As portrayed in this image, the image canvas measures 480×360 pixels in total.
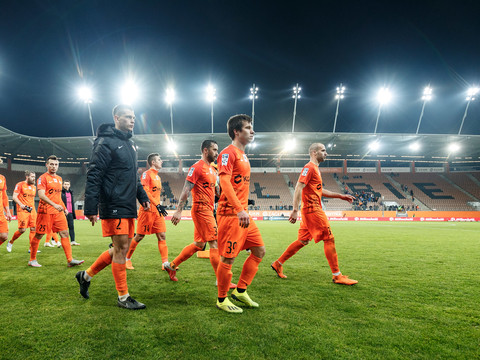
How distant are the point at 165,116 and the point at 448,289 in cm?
3453

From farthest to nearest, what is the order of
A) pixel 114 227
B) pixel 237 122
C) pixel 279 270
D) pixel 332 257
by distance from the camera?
pixel 279 270 → pixel 332 257 → pixel 237 122 → pixel 114 227

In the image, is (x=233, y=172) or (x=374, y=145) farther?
(x=374, y=145)

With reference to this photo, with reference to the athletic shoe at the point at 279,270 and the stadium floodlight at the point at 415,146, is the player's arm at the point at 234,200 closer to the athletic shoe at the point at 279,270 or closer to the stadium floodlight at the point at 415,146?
the athletic shoe at the point at 279,270

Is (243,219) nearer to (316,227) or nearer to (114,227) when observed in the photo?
(114,227)

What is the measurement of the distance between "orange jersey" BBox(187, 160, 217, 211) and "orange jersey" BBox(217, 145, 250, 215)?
1.30m

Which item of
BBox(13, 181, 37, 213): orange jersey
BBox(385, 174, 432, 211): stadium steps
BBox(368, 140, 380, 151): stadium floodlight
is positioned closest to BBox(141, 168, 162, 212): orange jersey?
BBox(13, 181, 37, 213): orange jersey

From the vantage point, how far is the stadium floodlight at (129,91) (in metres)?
28.5

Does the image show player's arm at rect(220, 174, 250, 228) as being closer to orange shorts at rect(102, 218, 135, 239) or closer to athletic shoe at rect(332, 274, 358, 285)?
orange shorts at rect(102, 218, 135, 239)

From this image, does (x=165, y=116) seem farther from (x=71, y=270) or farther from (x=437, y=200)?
(x=437, y=200)

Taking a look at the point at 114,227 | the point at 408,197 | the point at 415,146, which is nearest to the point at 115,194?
the point at 114,227

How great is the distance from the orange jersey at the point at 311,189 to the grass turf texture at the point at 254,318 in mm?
1193

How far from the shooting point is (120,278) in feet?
9.92

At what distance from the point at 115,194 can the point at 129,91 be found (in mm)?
29705

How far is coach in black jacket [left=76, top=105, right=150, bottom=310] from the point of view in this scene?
2908 millimetres
